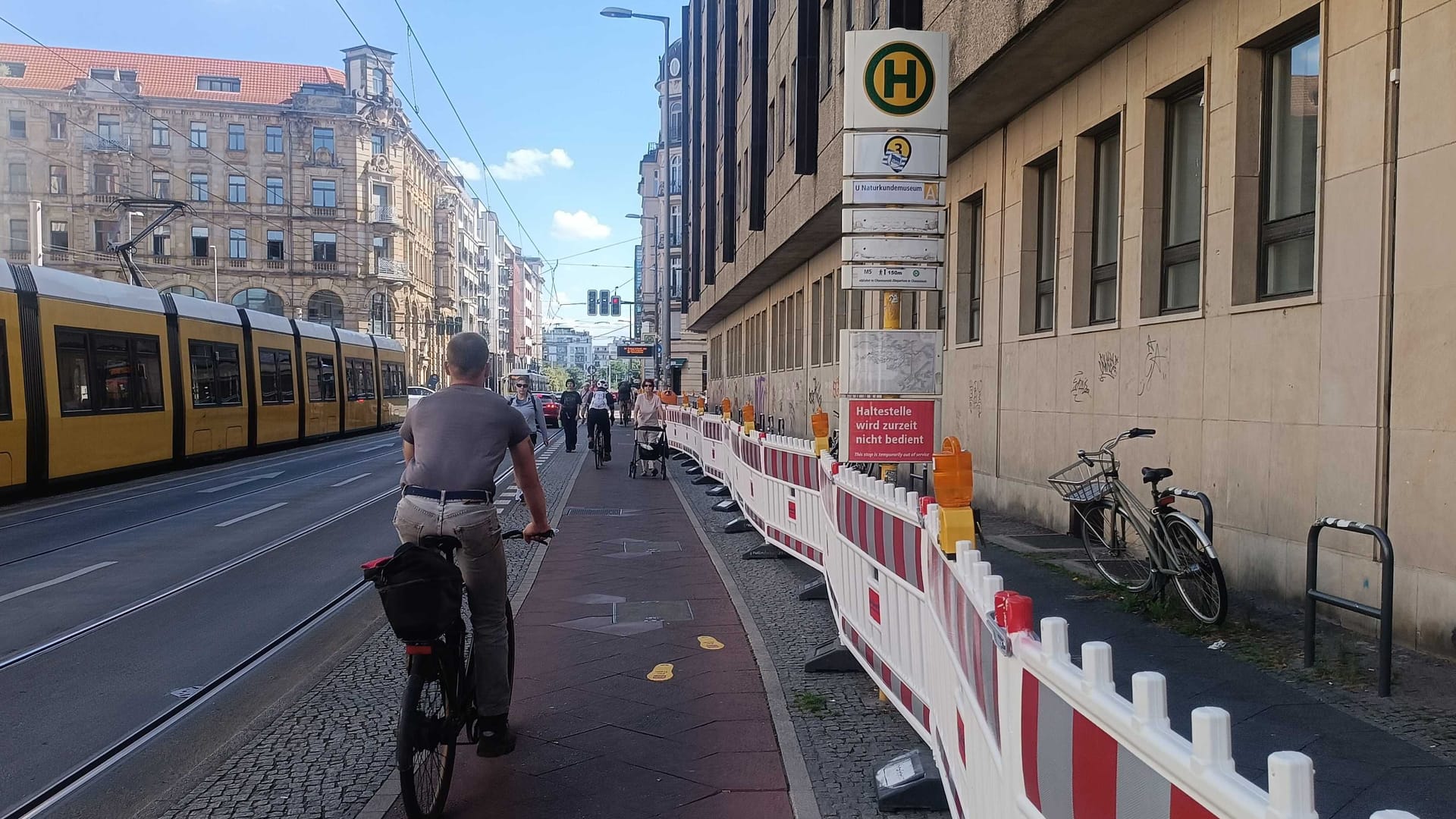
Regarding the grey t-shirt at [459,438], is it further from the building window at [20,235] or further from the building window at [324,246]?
the building window at [324,246]

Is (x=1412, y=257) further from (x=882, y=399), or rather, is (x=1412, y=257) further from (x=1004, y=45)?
(x=1004, y=45)

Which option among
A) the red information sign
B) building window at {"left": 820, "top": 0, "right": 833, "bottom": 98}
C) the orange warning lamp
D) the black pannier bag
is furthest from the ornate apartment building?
the orange warning lamp

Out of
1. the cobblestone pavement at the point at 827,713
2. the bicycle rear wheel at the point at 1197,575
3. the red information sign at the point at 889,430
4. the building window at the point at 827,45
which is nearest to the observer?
the cobblestone pavement at the point at 827,713

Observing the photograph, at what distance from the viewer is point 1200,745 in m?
1.51

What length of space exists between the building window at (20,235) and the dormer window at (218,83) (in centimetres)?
1479

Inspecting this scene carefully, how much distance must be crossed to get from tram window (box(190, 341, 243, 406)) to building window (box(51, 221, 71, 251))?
5009 centimetres

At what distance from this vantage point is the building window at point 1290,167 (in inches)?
283

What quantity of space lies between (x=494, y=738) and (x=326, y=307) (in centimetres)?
6972

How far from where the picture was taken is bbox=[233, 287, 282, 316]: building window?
221 ft

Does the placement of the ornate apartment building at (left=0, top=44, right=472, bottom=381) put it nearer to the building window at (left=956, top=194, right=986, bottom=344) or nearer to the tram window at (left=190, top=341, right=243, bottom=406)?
the tram window at (left=190, top=341, right=243, bottom=406)

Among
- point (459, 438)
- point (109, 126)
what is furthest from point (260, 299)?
point (459, 438)

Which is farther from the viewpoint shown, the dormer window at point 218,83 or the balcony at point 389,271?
the balcony at point 389,271

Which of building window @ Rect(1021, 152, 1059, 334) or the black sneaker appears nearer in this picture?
the black sneaker

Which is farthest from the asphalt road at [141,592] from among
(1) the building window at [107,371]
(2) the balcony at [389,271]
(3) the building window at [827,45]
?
(2) the balcony at [389,271]
